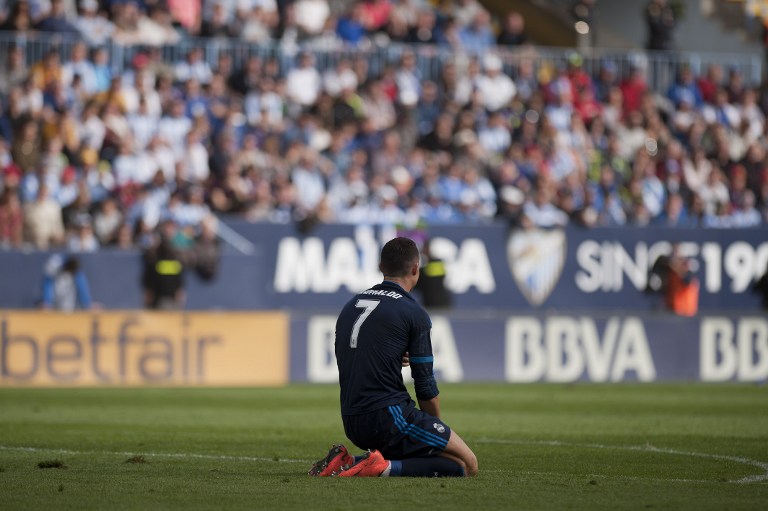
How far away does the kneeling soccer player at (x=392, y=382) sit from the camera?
9375 millimetres

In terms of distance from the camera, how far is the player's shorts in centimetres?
937

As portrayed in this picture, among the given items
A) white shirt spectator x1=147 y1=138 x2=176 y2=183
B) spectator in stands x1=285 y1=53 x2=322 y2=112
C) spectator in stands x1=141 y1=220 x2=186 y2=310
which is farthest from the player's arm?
spectator in stands x1=285 y1=53 x2=322 y2=112

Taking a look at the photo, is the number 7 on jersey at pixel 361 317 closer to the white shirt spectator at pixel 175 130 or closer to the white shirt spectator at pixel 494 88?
the white shirt spectator at pixel 175 130

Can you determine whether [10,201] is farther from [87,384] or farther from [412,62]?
[412,62]

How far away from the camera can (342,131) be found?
2597 cm

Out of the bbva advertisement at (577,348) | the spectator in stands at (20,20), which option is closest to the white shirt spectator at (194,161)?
the bbva advertisement at (577,348)

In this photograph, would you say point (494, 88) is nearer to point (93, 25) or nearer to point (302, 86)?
point (302, 86)

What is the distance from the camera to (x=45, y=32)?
2545 cm

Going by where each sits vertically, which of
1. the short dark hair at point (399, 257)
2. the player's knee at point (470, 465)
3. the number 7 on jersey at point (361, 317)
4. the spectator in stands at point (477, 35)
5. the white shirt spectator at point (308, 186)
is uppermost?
the spectator in stands at point (477, 35)

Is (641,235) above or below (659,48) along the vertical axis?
below

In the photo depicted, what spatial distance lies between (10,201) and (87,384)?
3.35 m

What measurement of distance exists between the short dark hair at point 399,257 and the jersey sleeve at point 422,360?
355 millimetres

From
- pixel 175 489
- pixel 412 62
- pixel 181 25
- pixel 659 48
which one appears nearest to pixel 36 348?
pixel 181 25

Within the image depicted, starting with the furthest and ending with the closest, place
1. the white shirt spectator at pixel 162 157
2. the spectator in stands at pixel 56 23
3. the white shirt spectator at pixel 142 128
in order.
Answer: the spectator in stands at pixel 56 23 < the white shirt spectator at pixel 142 128 < the white shirt spectator at pixel 162 157
